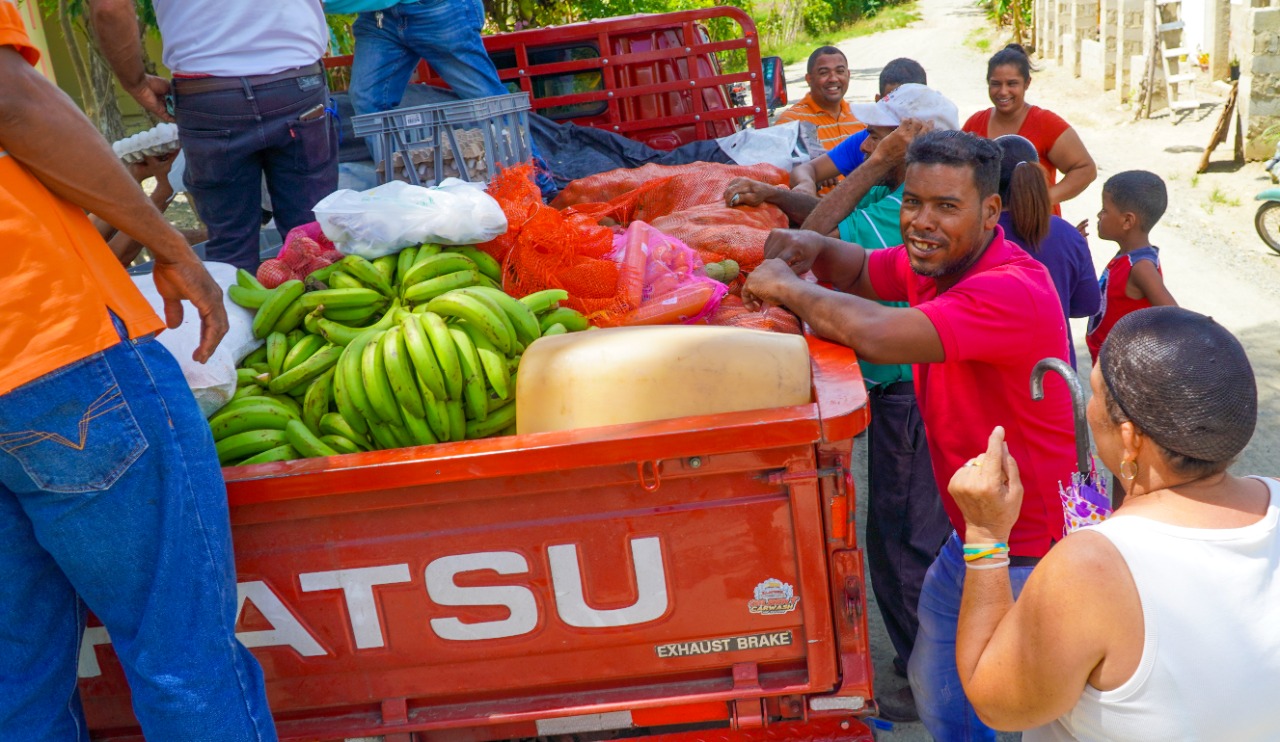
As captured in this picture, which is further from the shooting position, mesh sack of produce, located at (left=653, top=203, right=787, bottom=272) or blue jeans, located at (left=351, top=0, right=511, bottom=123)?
blue jeans, located at (left=351, top=0, right=511, bottom=123)

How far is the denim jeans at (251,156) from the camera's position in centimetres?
437

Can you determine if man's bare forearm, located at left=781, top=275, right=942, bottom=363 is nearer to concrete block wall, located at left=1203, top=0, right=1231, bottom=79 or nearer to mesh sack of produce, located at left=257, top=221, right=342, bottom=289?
mesh sack of produce, located at left=257, top=221, right=342, bottom=289

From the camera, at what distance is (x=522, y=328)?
10.2 feet

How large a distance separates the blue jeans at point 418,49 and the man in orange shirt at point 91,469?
3.28 m

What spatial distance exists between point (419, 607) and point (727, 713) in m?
0.79

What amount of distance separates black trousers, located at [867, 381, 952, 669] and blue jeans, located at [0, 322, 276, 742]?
7.46ft

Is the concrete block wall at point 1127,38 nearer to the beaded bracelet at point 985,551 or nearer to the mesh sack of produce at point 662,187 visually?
Answer: the mesh sack of produce at point 662,187

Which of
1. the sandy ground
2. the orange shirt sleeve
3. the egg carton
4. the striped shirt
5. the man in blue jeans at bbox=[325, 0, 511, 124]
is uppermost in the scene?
the orange shirt sleeve

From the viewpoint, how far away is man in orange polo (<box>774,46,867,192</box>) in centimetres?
692

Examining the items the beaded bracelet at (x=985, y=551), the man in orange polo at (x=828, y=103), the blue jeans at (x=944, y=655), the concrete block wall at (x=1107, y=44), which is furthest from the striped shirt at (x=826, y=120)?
the concrete block wall at (x=1107, y=44)

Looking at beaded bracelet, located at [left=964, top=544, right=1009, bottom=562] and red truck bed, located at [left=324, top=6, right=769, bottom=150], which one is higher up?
red truck bed, located at [left=324, top=6, right=769, bottom=150]

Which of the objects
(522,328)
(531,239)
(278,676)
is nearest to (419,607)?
(278,676)

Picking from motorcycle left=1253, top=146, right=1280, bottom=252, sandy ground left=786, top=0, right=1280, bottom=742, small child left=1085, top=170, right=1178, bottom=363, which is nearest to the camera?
small child left=1085, top=170, right=1178, bottom=363

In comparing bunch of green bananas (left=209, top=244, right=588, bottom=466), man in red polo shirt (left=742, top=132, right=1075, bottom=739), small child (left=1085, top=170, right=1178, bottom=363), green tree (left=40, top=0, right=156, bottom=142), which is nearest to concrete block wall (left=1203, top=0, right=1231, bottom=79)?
small child (left=1085, top=170, right=1178, bottom=363)
